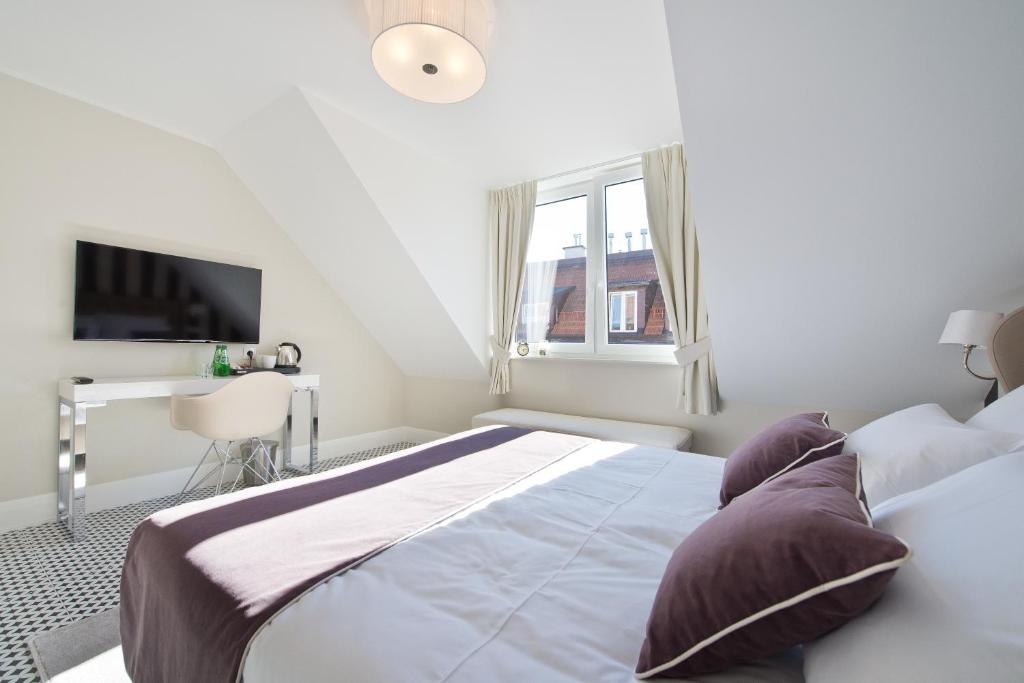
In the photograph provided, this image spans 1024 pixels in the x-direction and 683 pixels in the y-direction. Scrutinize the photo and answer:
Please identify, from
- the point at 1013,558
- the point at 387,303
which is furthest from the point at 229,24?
the point at 1013,558

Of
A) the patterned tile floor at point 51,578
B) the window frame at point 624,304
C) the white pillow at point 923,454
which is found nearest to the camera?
the white pillow at point 923,454

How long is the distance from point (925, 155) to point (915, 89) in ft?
0.91

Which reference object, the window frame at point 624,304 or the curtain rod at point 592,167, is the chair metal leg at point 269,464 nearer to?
the window frame at point 624,304

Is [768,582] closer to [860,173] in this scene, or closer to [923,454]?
[923,454]

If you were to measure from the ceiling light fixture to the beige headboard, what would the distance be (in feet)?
7.75

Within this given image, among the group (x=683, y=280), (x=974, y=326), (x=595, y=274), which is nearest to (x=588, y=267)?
(x=595, y=274)

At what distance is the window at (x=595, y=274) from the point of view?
3.41 meters

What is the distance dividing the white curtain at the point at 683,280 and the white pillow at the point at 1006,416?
151 centimetres

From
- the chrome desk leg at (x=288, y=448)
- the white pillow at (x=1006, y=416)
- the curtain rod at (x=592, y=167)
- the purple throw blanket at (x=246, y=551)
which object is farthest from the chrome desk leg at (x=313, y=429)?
the white pillow at (x=1006, y=416)

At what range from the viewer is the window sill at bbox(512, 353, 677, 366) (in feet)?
10.7

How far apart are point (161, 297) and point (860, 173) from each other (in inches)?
158

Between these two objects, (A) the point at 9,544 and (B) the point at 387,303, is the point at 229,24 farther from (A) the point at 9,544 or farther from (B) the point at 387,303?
(A) the point at 9,544

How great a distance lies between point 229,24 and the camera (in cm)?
197

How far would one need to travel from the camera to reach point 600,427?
3.12 m
